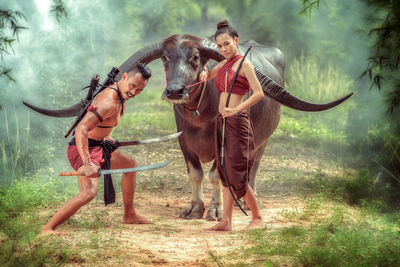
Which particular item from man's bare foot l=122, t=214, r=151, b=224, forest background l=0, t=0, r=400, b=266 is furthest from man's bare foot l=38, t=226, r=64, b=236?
man's bare foot l=122, t=214, r=151, b=224

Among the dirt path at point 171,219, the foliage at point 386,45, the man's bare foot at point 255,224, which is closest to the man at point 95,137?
the dirt path at point 171,219

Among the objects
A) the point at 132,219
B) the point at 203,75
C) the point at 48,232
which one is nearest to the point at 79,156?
the point at 48,232

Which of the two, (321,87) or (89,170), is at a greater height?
(321,87)

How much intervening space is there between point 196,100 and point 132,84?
3.44 feet

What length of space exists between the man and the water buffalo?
0.43m

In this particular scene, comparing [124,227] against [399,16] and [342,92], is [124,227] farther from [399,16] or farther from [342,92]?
[342,92]

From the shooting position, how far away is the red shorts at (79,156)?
4.68m

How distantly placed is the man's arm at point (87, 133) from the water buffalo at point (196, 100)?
2.18 feet

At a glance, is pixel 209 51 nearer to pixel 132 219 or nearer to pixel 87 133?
pixel 87 133

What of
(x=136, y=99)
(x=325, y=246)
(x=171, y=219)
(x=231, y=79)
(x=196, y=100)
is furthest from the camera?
(x=136, y=99)

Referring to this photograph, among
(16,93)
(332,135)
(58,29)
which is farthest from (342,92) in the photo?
(16,93)

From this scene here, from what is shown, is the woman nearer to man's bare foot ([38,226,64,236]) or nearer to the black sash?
the black sash

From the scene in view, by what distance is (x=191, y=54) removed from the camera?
17.6 feet

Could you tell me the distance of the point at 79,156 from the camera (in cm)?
468
